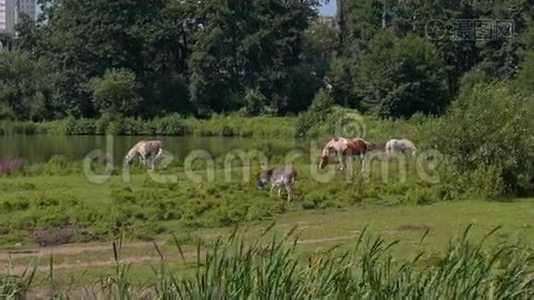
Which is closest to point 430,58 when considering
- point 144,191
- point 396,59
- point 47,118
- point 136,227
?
point 396,59

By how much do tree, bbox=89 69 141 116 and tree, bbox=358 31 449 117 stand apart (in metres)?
15.6

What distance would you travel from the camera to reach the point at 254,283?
6.43 m

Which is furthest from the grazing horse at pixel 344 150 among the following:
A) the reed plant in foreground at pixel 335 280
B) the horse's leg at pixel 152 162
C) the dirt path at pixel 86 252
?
the reed plant in foreground at pixel 335 280

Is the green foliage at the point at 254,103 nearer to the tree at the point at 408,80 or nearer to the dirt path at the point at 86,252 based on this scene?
the tree at the point at 408,80

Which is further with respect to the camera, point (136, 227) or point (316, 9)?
point (316, 9)

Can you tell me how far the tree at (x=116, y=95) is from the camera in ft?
204

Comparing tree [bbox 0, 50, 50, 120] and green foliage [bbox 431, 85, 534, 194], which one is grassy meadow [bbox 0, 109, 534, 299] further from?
tree [bbox 0, 50, 50, 120]

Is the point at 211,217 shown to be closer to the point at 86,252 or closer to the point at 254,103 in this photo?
the point at 86,252

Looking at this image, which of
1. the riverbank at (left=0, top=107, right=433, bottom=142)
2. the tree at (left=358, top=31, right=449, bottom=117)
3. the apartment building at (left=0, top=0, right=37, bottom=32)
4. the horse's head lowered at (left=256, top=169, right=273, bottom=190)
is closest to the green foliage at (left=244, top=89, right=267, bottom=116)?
the riverbank at (left=0, top=107, right=433, bottom=142)

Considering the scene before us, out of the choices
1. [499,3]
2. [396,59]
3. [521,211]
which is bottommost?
[521,211]

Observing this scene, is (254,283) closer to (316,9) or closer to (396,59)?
(396,59)

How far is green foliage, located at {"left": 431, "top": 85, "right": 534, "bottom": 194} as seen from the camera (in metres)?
23.7

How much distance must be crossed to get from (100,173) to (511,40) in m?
41.1

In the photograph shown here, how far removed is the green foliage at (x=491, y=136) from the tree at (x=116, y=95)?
131 feet
